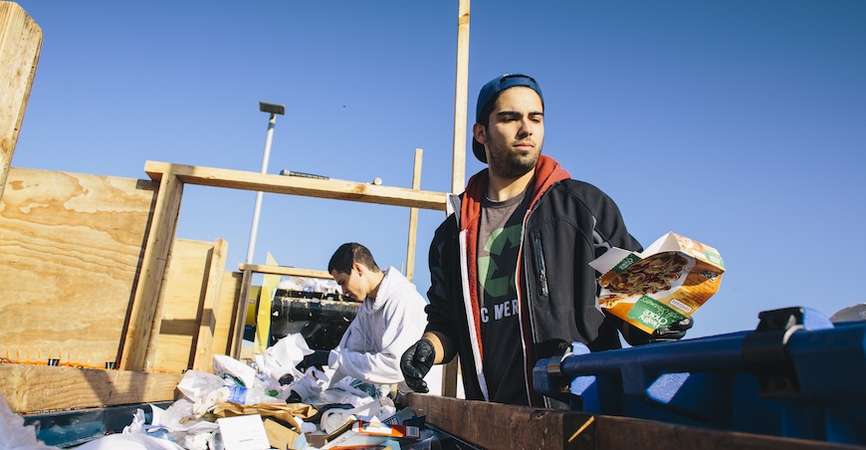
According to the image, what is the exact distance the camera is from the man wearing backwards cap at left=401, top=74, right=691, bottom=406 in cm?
204

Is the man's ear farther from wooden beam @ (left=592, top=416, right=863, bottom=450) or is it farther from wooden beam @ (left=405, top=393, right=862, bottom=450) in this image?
wooden beam @ (left=592, top=416, right=863, bottom=450)

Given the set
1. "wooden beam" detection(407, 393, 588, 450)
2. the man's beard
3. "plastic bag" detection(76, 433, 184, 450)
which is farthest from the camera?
the man's beard

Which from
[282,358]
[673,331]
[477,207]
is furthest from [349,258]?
[673,331]

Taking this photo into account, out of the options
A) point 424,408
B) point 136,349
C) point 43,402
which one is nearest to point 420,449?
point 424,408

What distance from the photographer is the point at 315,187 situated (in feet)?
12.3

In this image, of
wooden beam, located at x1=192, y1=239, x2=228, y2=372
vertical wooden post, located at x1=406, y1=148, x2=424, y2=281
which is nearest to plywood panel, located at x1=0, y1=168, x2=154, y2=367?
wooden beam, located at x1=192, y1=239, x2=228, y2=372

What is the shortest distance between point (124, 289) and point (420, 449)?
7.93ft

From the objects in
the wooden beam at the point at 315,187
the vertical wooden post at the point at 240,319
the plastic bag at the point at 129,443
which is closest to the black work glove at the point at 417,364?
the plastic bag at the point at 129,443

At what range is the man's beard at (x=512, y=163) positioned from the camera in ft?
7.64

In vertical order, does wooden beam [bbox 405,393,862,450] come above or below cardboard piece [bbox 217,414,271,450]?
above

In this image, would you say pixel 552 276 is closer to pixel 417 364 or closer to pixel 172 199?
pixel 417 364

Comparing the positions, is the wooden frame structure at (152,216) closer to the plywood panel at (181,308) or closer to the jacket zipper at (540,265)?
the plywood panel at (181,308)

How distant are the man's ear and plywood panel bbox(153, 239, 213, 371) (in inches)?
124

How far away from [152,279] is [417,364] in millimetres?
2078
